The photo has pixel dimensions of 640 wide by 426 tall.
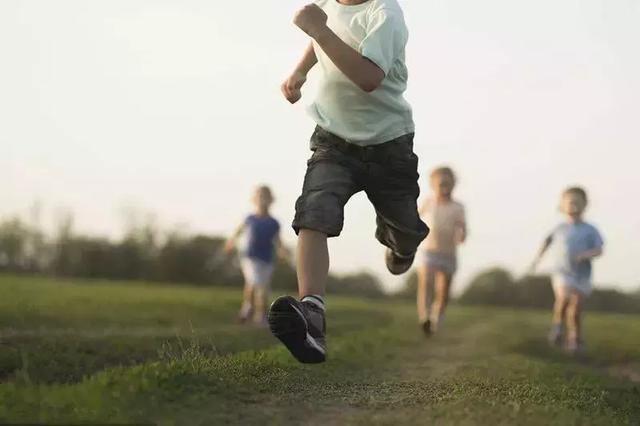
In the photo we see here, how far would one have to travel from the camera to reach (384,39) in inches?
207

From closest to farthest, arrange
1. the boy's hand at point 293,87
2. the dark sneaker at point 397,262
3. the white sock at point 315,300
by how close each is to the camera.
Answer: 1. the white sock at point 315,300
2. the boy's hand at point 293,87
3. the dark sneaker at point 397,262

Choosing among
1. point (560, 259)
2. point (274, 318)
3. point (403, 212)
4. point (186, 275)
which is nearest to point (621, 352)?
point (560, 259)

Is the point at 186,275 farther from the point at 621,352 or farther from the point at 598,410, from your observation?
the point at 598,410

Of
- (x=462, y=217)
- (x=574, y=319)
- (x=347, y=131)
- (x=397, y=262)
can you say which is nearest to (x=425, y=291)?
(x=462, y=217)

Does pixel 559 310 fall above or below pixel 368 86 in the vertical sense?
below

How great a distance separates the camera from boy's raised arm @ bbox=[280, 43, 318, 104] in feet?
19.4

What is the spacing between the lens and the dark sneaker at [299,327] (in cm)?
491

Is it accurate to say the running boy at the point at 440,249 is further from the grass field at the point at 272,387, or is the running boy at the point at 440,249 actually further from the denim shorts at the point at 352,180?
the denim shorts at the point at 352,180

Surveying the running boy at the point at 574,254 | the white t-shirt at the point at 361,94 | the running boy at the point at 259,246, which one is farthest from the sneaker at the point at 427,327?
the white t-shirt at the point at 361,94

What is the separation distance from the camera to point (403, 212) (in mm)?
6066

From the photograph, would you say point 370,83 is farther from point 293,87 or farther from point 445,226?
point 445,226

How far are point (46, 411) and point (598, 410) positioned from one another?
3.12 meters

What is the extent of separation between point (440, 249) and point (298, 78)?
317 inches

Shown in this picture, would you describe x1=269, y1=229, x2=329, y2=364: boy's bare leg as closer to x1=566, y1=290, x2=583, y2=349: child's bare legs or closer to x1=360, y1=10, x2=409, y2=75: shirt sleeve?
x1=360, y1=10, x2=409, y2=75: shirt sleeve
